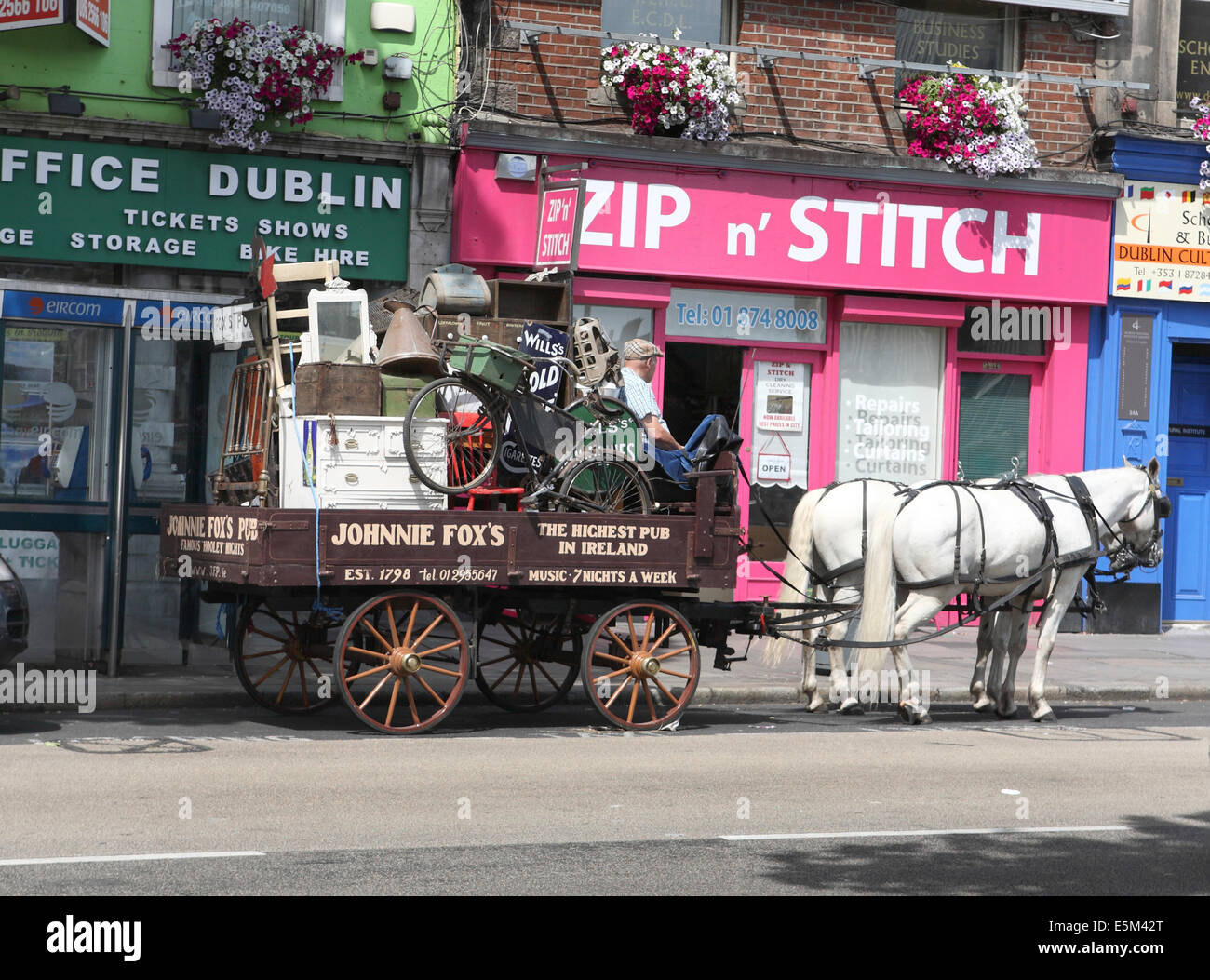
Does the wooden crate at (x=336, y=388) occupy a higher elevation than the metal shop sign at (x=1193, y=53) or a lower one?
lower

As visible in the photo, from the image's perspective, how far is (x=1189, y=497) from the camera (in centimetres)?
1895

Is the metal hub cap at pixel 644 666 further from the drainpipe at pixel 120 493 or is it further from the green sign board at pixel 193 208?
the green sign board at pixel 193 208

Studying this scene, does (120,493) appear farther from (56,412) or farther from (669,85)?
(669,85)

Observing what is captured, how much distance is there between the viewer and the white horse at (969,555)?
37.0ft

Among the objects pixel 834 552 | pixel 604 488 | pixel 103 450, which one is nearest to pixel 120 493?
pixel 103 450

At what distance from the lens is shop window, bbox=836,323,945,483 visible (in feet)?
58.0

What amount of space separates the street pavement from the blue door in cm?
155

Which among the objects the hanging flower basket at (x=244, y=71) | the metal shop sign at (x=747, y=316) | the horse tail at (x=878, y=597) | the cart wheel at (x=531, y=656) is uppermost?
the hanging flower basket at (x=244, y=71)

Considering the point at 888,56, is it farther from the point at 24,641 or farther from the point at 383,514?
the point at 24,641

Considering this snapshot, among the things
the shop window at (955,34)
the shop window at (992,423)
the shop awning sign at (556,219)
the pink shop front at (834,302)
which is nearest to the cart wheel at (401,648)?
the shop awning sign at (556,219)

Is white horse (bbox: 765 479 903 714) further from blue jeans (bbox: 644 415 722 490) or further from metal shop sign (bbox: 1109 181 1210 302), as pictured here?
metal shop sign (bbox: 1109 181 1210 302)

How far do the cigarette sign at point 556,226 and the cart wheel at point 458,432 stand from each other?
4.10 m

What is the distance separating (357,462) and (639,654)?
2.27 metres

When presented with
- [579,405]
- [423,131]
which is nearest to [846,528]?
[579,405]
